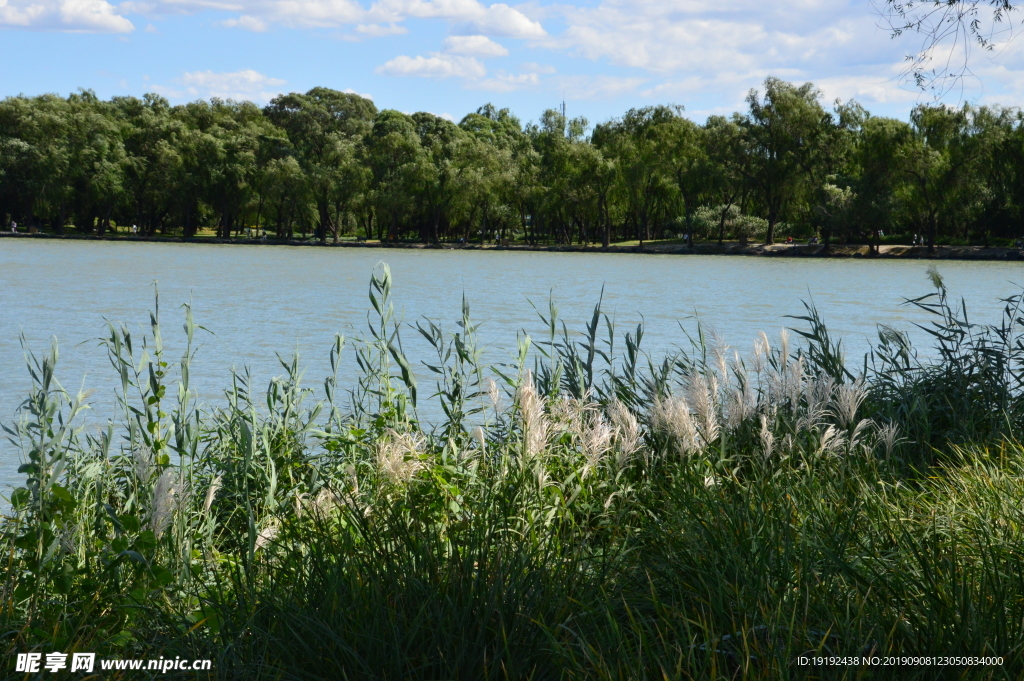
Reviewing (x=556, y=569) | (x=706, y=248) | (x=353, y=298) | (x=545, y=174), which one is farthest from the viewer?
(x=545, y=174)

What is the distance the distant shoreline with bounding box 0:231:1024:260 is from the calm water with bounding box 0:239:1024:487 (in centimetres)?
551

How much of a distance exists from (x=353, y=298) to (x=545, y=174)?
45.7m

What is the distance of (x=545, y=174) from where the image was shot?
235ft

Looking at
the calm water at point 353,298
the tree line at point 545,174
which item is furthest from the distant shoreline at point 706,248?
the calm water at point 353,298

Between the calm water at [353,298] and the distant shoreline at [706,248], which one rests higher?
the distant shoreline at [706,248]

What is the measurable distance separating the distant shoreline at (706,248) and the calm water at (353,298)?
5511mm

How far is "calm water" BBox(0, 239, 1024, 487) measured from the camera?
1515cm

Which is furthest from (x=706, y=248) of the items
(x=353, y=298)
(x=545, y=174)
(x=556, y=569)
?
(x=556, y=569)

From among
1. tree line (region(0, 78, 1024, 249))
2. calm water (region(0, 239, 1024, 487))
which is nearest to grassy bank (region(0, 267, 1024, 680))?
calm water (region(0, 239, 1024, 487))

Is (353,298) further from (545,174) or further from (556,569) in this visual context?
(545,174)

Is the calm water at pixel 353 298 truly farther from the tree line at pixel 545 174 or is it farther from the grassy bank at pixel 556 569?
the tree line at pixel 545 174

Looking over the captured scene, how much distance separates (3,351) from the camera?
15203 millimetres

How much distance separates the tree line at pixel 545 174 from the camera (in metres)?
57.8

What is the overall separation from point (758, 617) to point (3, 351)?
594 inches
